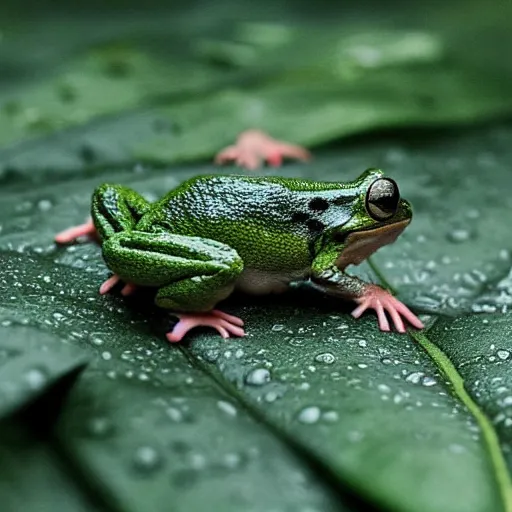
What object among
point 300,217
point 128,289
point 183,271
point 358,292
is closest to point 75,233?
point 128,289

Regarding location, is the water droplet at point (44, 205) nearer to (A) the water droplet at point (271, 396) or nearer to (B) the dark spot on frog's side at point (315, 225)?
(B) the dark spot on frog's side at point (315, 225)

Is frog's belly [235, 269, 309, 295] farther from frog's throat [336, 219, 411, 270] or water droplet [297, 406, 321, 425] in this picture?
water droplet [297, 406, 321, 425]

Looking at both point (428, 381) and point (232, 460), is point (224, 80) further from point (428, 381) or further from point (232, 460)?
point (232, 460)

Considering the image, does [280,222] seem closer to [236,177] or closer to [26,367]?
[236,177]

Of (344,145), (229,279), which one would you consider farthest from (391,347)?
(344,145)

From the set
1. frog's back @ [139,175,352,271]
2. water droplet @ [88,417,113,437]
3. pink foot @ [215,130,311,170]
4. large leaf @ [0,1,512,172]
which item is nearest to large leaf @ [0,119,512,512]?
water droplet @ [88,417,113,437]

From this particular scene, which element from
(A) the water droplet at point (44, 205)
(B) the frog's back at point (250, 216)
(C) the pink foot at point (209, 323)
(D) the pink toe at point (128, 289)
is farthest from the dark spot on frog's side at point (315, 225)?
(A) the water droplet at point (44, 205)

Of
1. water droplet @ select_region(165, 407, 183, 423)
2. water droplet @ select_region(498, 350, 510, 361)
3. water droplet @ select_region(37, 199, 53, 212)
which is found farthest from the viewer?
water droplet @ select_region(37, 199, 53, 212)
